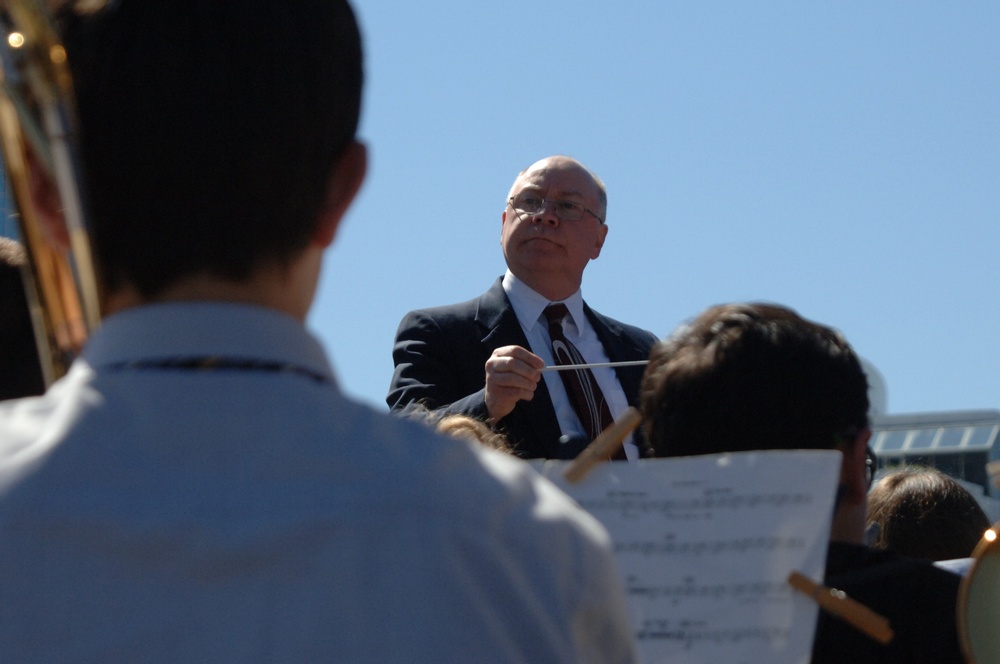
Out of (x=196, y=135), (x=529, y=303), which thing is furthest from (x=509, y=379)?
(x=196, y=135)

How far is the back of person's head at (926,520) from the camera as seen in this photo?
3.98 metres

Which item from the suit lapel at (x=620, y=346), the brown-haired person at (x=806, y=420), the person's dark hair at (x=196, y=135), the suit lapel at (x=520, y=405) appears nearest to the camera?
the person's dark hair at (x=196, y=135)

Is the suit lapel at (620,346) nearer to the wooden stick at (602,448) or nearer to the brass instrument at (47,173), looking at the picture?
the wooden stick at (602,448)

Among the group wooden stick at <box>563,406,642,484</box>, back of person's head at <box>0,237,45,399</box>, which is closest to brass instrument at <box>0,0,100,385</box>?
wooden stick at <box>563,406,642,484</box>

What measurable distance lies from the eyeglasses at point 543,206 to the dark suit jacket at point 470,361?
1.25 feet

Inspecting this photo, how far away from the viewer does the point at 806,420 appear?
6.43 feet

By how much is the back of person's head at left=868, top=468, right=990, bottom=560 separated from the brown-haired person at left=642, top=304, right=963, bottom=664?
2.00 m

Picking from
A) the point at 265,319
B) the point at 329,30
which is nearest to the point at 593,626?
the point at 265,319

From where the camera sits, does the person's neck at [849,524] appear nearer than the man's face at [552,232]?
Yes

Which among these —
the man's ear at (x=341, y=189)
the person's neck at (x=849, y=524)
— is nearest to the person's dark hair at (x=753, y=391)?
the person's neck at (x=849, y=524)

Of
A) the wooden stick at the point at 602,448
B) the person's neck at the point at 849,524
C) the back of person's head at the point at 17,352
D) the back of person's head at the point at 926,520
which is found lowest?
the back of person's head at the point at 926,520

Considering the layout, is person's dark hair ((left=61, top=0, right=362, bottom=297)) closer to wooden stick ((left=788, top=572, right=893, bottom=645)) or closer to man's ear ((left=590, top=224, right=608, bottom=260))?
wooden stick ((left=788, top=572, right=893, bottom=645))

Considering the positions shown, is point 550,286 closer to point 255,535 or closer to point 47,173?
point 47,173

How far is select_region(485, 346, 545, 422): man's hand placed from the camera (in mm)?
3938
